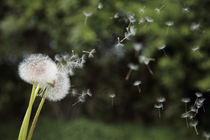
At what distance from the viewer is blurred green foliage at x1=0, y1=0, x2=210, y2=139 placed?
10.9ft

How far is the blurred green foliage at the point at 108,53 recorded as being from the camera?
332cm

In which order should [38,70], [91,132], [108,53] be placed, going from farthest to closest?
[108,53]
[91,132]
[38,70]

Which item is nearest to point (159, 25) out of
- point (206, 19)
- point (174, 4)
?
point (174, 4)

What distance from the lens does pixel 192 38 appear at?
3.80m

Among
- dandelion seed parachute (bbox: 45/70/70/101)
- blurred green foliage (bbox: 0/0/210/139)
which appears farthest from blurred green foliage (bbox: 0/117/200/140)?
dandelion seed parachute (bbox: 45/70/70/101)

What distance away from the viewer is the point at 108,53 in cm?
487

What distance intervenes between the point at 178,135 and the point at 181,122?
25 cm

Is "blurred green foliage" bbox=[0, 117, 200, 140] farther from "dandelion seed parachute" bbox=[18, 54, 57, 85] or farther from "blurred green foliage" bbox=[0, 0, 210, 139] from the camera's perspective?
"dandelion seed parachute" bbox=[18, 54, 57, 85]

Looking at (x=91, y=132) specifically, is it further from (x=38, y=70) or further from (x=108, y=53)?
(x=38, y=70)

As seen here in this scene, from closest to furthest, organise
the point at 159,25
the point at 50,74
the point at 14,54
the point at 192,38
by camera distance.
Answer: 1. the point at 50,74
2. the point at 159,25
3. the point at 192,38
4. the point at 14,54

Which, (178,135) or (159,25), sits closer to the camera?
(159,25)

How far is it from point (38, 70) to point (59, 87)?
12 centimetres

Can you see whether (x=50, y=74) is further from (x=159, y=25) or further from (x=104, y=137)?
(x=104, y=137)

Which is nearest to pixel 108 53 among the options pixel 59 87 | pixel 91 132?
pixel 91 132
